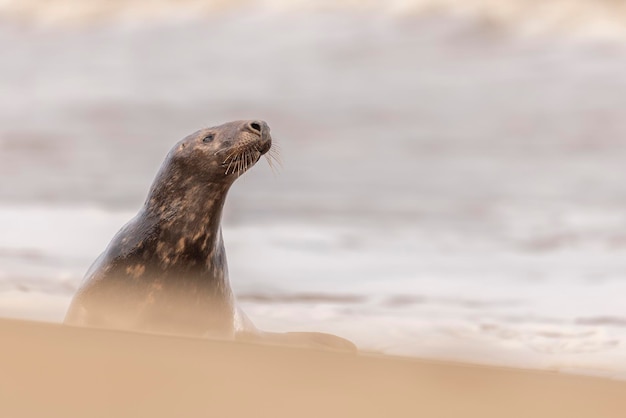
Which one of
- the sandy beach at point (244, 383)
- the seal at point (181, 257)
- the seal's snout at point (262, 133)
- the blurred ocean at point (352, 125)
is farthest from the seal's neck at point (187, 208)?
the blurred ocean at point (352, 125)

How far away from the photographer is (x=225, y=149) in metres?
2.61

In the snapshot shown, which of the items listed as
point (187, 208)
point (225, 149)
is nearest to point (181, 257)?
point (187, 208)

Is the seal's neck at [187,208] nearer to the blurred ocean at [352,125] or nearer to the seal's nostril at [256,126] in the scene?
the seal's nostril at [256,126]

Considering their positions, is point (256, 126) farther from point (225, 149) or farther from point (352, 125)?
point (352, 125)

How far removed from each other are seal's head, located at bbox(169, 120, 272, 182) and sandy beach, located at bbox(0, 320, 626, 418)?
1.72m

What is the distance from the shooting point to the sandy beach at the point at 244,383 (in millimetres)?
744

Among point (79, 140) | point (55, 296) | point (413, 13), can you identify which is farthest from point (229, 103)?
Answer: point (55, 296)

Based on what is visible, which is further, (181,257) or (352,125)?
(352,125)

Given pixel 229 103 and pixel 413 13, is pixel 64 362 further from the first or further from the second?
pixel 413 13

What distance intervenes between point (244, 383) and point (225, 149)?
1855mm

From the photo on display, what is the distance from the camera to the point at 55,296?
4059 millimetres

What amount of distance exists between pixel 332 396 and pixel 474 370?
0.16 m

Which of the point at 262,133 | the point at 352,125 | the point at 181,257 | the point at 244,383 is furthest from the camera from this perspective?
the point at 352,125

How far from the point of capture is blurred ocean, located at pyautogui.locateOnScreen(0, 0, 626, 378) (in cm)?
673
